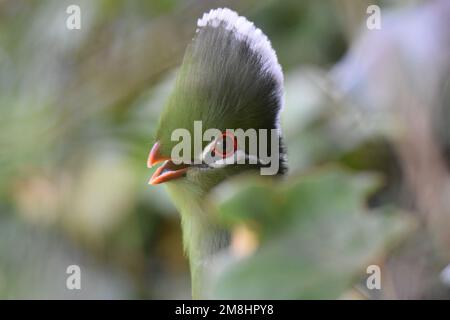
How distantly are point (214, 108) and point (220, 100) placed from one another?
0.02 m

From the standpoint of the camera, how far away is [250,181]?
1.87ft

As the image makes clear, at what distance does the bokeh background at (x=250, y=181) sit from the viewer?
569 millimetres

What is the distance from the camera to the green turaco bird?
1170mm

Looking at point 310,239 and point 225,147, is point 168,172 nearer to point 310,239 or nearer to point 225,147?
point 225,147

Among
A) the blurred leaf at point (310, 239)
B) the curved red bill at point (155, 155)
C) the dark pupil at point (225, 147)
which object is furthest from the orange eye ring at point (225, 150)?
the blurred leaf at point (310, 239)

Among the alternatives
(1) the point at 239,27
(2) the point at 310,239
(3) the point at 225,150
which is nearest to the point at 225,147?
(3) the point at 225,150

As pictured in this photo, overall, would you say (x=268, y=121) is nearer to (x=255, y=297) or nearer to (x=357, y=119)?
(x=357, y=119)

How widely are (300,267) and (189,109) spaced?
0.67 meters

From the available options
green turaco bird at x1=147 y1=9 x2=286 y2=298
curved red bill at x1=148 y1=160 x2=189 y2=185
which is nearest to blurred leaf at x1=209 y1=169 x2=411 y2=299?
green turaco bird at x1=147 y1=9 x2=286 y2=298

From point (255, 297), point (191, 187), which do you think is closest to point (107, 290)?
point (191, 187)

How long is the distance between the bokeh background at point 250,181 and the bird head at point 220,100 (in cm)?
11

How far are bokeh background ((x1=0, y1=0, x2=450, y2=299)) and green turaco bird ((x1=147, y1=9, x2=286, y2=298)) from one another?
11 centimetres

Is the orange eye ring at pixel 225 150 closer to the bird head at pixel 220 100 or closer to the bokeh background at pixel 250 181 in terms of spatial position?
the bird head at pixel 220 100

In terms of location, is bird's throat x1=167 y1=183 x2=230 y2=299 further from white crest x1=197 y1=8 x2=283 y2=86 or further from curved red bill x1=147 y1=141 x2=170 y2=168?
white crest x1=197 y1=8 x2=283 y2=86
